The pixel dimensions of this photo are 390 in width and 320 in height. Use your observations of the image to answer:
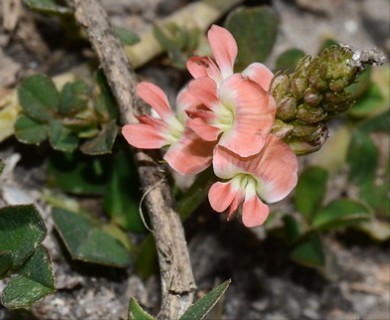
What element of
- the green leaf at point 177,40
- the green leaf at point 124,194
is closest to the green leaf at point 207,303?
the green leaf at point 124,194

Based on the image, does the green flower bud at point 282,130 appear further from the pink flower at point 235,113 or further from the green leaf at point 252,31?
the green leaf at point 252,31

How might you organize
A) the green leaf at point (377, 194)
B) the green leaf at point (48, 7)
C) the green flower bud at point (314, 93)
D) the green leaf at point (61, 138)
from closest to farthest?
the green flower bud at point (314, 93) → the green leaf at point (61, 138) → the green leaf at point (48, 7) → the green leaf at point (377, 194)

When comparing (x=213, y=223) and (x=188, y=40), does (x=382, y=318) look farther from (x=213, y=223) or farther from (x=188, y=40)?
(x=188, y=40)

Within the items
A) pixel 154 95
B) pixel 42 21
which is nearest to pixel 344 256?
pixel 154 95

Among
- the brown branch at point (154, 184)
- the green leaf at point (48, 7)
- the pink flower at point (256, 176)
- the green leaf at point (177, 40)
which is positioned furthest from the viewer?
the green leaf at point (177, 40)

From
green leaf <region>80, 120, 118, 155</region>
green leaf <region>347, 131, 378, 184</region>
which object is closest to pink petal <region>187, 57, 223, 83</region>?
green leaf <region>80, 120, 118, 155</region>
